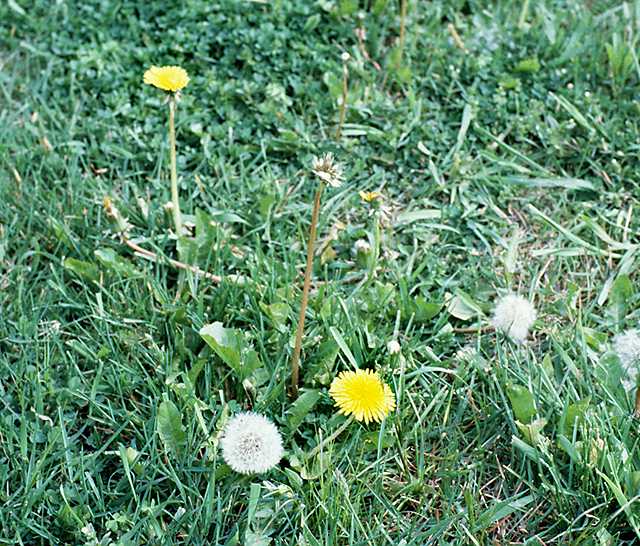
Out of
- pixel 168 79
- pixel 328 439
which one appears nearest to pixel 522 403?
pixel 328 439

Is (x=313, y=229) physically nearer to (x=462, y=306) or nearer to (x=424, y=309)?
(x=424, y=309)

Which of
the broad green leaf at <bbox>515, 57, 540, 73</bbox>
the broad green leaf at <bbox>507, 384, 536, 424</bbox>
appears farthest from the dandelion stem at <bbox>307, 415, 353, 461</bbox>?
the broad green leaf at <bbox>515, 57, 540, 73</bbox>

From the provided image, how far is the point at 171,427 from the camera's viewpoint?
82.6 inches

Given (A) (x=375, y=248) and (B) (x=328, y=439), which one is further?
(A) (x=375, y=248)

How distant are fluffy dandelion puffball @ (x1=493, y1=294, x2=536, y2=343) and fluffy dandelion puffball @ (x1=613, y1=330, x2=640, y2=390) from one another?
225mm

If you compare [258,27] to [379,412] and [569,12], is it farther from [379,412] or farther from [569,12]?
[379,412]

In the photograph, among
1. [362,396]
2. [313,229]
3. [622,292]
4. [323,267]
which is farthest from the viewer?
[323,267]

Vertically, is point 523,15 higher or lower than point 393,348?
higher

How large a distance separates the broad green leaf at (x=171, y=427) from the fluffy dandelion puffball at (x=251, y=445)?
11 centimetres

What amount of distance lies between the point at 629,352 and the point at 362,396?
74 cm

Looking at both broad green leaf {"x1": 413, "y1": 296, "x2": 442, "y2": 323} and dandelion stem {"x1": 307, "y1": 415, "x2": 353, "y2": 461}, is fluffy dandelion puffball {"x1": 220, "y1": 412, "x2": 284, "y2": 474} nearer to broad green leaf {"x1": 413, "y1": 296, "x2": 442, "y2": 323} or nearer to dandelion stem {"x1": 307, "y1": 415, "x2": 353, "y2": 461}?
dandelion stem {"x1": 307, "y1": 415, "x2": 353, "y2": 461}

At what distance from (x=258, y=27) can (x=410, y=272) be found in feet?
3.75

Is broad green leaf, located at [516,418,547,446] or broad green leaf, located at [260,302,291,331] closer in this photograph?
broad green leaf, located at [516,418,547,446]

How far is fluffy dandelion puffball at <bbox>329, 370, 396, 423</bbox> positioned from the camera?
2.04 m
